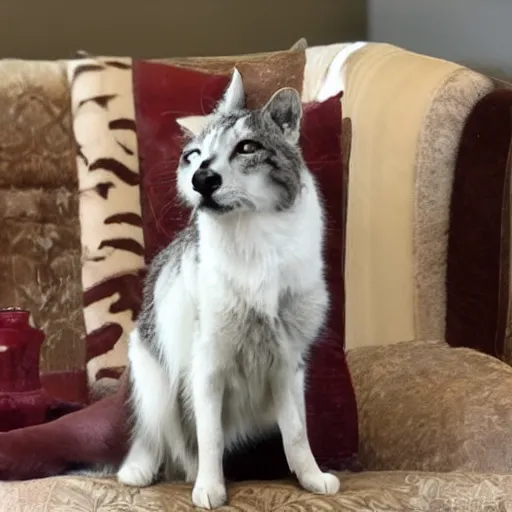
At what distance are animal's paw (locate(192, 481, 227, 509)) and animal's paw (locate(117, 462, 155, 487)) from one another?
0.10m

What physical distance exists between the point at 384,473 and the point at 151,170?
0.68m

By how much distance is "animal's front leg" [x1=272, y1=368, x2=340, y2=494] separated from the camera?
0.95 m

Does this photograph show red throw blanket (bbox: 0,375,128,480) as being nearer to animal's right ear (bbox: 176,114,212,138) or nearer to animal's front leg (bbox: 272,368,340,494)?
animal's front leg (bbox: 272,368,340,494)

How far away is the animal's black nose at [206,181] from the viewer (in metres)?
0.85

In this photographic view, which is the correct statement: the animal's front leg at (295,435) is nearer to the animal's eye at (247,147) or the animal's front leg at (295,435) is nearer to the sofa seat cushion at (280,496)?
the sofa seat cushion at (280,496)

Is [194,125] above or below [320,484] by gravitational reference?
above

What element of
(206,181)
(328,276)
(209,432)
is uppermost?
(206,181)

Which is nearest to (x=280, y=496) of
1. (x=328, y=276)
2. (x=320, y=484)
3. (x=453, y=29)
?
(x=320, y=484)

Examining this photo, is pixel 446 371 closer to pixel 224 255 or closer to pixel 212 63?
pixel 224 255

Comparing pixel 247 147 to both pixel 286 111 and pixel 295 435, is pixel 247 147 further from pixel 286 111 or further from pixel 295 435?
pixel 295 435

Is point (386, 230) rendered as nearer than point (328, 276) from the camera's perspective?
No

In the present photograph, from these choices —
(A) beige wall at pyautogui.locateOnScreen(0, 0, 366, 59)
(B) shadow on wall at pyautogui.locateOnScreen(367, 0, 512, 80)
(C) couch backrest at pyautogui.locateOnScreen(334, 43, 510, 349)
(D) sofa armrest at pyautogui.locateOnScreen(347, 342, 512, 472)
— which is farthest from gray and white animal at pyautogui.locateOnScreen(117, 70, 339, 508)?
(A) beige wall at pyautogui.locateOnScreen(0, 0, 366, 59)

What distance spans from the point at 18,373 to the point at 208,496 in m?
Answer: 0.38

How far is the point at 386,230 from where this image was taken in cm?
163
